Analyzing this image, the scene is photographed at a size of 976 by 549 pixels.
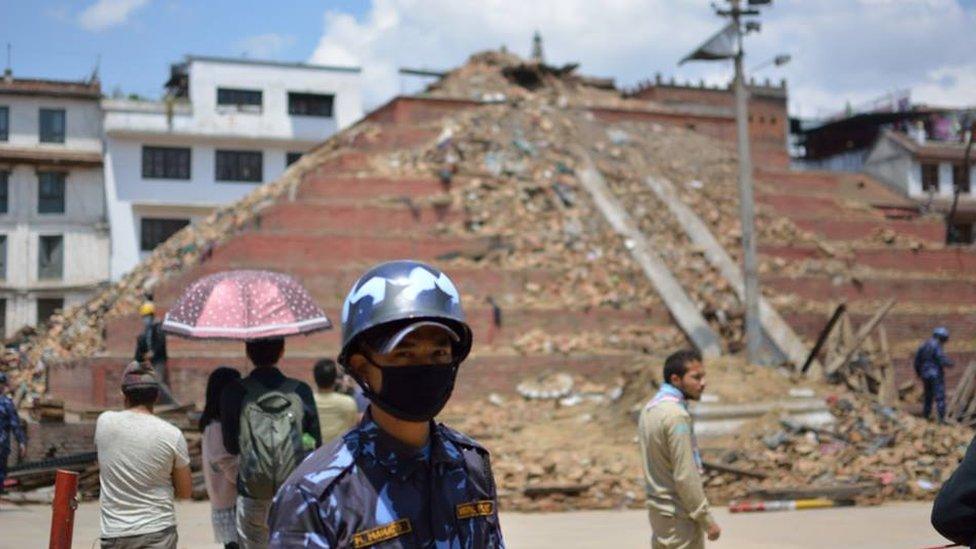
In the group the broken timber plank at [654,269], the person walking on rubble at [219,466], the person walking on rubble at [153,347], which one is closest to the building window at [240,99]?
the broken timber plank at [654,269]

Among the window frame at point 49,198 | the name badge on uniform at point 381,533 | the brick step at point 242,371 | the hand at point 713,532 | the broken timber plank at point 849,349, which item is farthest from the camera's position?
the window frame at point 49,198

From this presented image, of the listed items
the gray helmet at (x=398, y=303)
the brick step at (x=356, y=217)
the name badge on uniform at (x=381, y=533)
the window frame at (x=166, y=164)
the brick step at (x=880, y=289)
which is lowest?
the name badge on uniform at (x=381, y=533)

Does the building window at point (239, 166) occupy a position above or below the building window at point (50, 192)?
above

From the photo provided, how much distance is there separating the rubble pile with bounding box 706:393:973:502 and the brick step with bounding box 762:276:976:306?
8.65 metres

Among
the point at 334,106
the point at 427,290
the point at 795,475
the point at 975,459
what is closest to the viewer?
the point at 427,290

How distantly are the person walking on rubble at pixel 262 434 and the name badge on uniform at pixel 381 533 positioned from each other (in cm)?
328

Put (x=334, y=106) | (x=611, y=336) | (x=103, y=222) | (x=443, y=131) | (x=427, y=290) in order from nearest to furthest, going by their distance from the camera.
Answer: (x=427, y=290) < (x=611, y=336) < (x=443, y=131) < (x=103, y=222) < (x=334, y=106)

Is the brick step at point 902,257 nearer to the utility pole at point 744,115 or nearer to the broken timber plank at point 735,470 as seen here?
the utility pole at point 744,115

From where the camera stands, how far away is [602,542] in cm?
1027

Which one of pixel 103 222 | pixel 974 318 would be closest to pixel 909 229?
pixel 974 318

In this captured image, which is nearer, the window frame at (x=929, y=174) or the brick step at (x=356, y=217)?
the brick step at (x=356, y=217)

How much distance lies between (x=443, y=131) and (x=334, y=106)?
16074 mm

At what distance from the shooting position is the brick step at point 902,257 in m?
26.8

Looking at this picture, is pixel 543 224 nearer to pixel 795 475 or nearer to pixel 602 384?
pixel 602 384
